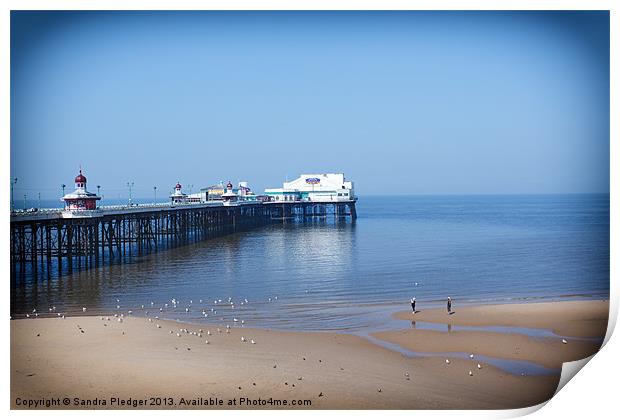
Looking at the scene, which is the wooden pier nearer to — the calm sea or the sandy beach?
the calm sea

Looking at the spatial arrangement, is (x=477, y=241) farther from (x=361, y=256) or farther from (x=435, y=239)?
(x=361, y=256)

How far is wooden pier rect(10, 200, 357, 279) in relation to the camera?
963 inches

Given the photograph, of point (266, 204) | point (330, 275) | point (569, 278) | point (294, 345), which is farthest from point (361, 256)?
point (266, 204)

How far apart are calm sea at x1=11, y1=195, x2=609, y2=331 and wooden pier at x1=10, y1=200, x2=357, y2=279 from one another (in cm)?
164

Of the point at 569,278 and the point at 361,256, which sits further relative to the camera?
the point at 361,256

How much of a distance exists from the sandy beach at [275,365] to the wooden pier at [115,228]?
32.3 feet

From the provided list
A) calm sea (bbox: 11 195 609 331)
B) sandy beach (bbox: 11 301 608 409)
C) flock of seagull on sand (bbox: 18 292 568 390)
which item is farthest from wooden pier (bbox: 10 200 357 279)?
sandy beach (bbox: 11 301 608 409)

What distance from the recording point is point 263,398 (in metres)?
10.6

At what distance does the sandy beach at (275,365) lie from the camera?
34.7 feet

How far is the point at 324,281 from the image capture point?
72.1ft

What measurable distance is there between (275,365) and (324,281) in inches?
402

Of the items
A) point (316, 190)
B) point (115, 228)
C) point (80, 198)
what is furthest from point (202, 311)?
point (316, 190)

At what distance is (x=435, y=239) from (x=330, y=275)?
16.9 metres
